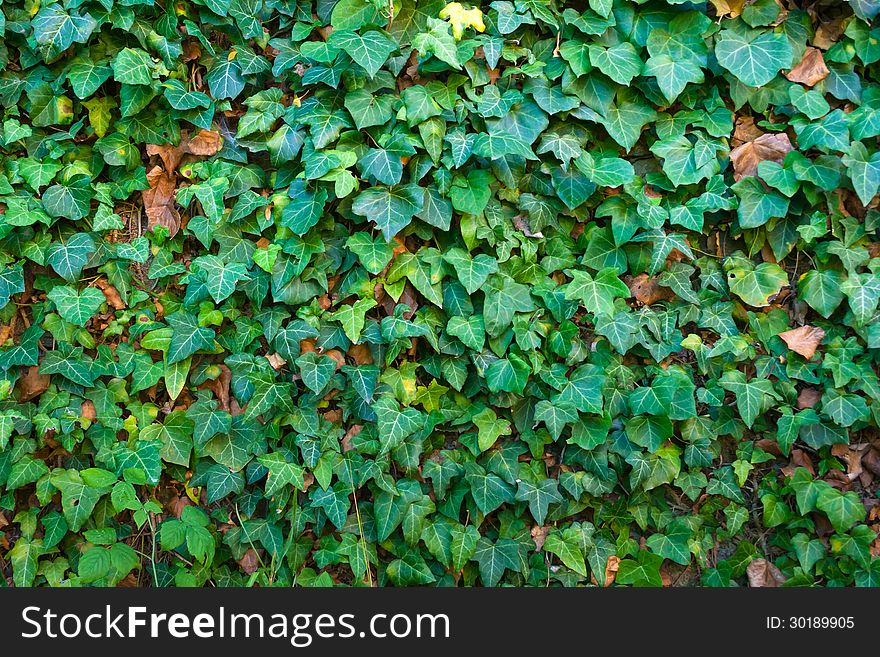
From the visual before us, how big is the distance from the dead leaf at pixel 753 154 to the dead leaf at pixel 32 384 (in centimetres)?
253

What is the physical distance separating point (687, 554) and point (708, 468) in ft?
1.02

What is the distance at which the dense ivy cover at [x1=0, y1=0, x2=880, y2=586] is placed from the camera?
7.54ft

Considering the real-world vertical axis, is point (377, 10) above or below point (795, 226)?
above

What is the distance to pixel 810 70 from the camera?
2.33 meters

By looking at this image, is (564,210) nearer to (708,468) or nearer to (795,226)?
(795,226)

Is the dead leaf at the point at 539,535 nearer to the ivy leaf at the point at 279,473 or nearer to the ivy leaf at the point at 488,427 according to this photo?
the ivy leaf at the point at 488,427

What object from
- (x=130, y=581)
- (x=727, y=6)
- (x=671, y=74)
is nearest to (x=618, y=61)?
(x=671, y=74)

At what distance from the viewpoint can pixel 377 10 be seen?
2.24m

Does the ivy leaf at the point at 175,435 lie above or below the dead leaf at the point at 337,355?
below

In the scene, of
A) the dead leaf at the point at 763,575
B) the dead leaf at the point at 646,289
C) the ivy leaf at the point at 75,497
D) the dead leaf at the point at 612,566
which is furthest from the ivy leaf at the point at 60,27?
the dead leaf at the point at 763,575

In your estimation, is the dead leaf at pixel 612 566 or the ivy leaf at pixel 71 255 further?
the dead leaf at pixel 612 566

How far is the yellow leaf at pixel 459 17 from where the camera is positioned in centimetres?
222

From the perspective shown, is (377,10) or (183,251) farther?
(183,251)

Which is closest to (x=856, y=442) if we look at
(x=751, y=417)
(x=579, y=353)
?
(x=751, y=417)
